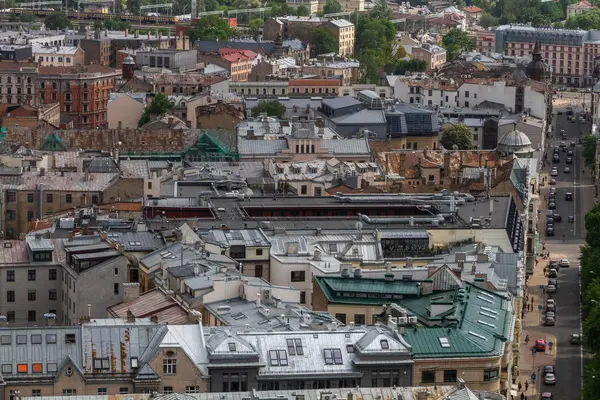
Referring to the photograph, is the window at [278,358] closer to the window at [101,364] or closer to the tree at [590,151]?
the window at [101,364]

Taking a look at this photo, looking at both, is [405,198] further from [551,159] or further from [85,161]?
[551,159]

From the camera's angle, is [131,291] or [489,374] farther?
[131,291]

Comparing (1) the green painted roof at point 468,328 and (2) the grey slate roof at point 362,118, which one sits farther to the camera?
(2) the grey slate roof at point 362,118

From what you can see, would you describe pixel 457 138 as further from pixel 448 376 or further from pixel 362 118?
pixel 448 376

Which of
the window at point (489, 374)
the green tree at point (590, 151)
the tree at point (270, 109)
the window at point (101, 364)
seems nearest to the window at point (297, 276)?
the window at point (489, 374)

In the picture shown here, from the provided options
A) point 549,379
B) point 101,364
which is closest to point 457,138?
point 549,379

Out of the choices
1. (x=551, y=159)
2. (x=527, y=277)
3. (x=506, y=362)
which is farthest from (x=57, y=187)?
(x=551, y=159)
